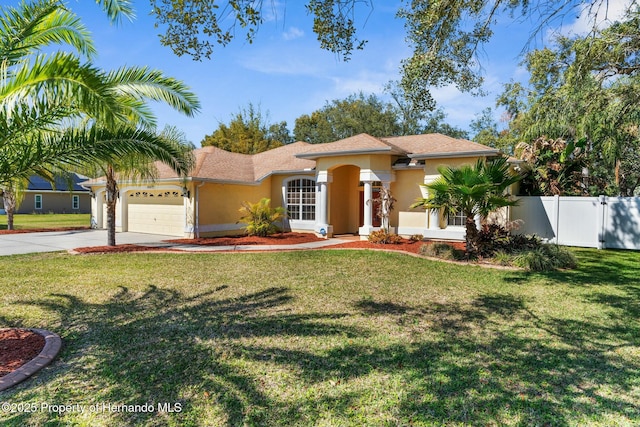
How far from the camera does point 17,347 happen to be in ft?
16.7

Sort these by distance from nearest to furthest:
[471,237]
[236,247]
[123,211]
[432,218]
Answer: [471,237]
[236,247]
[432,218]
[123,211]

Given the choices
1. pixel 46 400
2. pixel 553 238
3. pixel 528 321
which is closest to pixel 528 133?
pixel 553 238

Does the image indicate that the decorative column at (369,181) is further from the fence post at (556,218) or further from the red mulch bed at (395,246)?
the fence post at (556,218)

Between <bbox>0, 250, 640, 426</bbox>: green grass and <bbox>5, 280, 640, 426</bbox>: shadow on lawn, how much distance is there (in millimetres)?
21

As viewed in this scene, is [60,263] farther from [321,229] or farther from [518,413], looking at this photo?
[518,413]

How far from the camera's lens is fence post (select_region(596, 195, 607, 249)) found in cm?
1477

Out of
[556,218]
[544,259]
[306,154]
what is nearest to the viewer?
[544,259]

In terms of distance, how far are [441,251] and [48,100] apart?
10979 mm

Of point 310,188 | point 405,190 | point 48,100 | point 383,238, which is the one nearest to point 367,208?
point 383,238

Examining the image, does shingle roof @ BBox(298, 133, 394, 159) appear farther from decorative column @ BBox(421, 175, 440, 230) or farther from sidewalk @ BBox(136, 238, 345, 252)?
sidewalk @ BBox(136, 238, 345, 252)

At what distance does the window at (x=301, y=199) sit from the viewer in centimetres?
1919

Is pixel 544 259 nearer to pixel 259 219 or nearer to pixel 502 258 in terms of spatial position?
pixel 502 258

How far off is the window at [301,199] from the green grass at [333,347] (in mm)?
9473

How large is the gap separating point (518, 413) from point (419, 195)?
1331cm
